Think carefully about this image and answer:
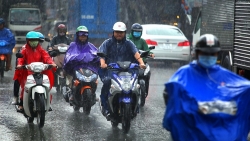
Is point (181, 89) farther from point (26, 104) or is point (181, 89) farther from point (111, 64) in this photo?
point (26, 104)

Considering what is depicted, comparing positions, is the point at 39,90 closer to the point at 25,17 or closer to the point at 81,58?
the point at 81,58

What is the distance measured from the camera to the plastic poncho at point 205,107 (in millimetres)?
5348

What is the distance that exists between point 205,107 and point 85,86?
6971 mm

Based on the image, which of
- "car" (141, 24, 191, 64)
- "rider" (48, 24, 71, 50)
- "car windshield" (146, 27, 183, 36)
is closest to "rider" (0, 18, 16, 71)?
"rider" (48, 24, 71, 50)

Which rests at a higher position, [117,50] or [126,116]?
[117,50]

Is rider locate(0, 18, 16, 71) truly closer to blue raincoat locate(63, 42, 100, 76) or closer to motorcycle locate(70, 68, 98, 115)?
blue raincoat locate(63, 42, 100, 76)

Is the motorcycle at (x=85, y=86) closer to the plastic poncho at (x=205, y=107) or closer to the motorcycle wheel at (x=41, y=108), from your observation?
the motorcycle wheel at (x=41, y=108)

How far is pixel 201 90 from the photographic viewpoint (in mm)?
5410

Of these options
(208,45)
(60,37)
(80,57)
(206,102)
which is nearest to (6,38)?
(60,37)

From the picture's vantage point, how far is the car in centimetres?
2283

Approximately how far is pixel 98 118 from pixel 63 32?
3980 mm

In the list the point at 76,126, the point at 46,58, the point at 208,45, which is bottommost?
the point at 76,126

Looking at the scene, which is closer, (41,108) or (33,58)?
(41,108)

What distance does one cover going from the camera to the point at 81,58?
40.5ft
